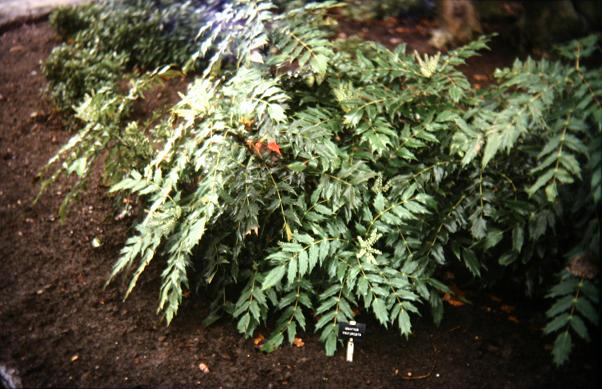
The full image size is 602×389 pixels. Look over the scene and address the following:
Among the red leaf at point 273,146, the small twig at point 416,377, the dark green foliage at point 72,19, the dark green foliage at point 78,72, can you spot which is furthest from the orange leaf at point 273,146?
the dark green foliage at point 72,19

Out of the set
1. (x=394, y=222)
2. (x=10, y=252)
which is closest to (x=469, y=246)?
(x=394, y=222)

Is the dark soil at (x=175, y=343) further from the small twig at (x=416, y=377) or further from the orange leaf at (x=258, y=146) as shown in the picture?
the orange leaf at (x=258, y=146)

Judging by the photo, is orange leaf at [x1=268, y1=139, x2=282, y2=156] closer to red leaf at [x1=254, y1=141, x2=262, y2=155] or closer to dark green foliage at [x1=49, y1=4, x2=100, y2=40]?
red leaf at [x1=254, y1=141, x2=262, y2=155]

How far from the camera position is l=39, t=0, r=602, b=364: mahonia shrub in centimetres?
264

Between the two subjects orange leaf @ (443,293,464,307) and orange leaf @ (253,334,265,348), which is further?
orange leaf @ (443,293,464,307)

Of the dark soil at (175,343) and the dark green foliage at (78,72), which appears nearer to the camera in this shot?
the dark soil at (175,343)

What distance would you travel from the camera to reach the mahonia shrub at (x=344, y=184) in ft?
8.66

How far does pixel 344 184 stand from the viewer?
2.79m

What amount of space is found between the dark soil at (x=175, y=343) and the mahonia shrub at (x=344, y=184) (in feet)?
0.61

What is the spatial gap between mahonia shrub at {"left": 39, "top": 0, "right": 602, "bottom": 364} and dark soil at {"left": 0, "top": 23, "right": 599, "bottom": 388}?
187 millimetres

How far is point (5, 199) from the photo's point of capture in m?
3.89

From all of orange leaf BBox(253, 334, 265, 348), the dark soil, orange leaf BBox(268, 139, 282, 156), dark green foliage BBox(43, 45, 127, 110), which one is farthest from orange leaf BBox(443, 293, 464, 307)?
dark green foliage BBox(43, 45, 127, 110)

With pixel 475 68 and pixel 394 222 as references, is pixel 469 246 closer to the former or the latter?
pixel 394 222

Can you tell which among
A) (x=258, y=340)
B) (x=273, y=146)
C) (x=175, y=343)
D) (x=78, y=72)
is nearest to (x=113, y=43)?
(x=78, y=72)
